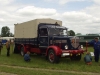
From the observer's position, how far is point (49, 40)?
13312 millimetres

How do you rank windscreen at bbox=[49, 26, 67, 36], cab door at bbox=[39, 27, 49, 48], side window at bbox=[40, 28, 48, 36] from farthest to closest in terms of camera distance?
side window at bbox=[40, 28, 48, 36] < cab door at bbox=[39, 27, 49, 48] < windscreen at bbox=[49, 26, 67, 36]

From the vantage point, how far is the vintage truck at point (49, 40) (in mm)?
12312

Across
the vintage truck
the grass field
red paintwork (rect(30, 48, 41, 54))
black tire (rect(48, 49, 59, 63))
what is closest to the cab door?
the vintage truck

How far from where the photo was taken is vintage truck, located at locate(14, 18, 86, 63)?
12.3m

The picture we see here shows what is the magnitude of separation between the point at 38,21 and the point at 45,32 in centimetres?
146

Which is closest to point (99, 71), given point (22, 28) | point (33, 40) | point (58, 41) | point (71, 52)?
point (71, 52)

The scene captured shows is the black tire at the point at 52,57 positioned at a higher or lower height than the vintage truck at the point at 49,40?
lower

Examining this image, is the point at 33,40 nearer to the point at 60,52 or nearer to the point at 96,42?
the point at 60,52

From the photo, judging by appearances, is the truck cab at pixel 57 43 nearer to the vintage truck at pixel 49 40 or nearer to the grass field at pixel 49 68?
the vintage truck at pixel 49 40

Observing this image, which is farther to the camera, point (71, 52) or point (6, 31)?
point (6, 31)

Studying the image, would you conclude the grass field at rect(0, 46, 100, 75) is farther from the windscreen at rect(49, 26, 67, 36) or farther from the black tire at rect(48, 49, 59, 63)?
the windscreen at rect(49, 26, 67, 36)

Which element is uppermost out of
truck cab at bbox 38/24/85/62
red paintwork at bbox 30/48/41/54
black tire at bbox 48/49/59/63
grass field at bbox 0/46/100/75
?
truck cab at bbox 38/24/85/62

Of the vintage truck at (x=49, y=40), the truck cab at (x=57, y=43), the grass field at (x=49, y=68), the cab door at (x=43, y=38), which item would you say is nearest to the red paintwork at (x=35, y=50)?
the vintage truck at (x=49, y=40)

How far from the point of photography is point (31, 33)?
15.5 m
